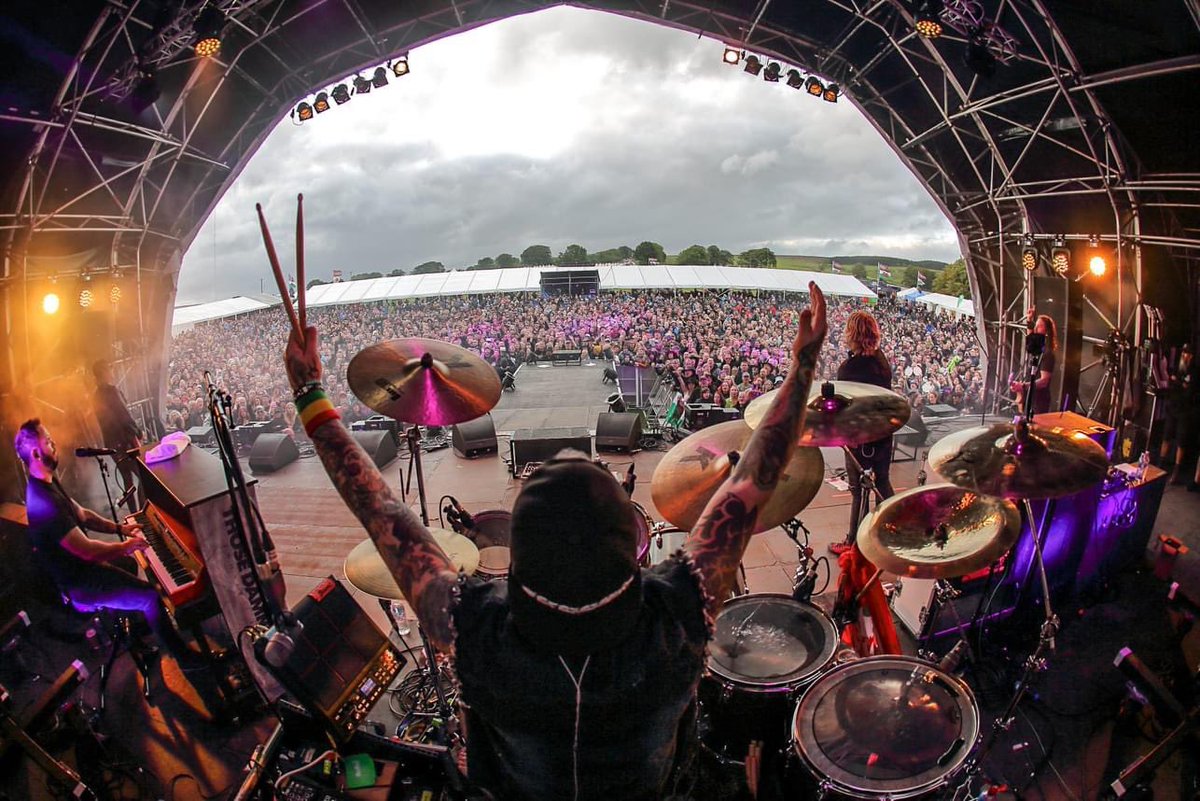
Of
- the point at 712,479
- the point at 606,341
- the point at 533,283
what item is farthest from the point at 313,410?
the point at 533,283

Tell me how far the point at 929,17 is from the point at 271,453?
9.75 m

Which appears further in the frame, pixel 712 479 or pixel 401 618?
pixel 401 618

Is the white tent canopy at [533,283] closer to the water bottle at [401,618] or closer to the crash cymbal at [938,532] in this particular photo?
the water bottle at [401,618]

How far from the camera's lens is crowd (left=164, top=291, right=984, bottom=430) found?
11.1m

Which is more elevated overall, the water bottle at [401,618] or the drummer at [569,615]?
the drummer at [569,615]

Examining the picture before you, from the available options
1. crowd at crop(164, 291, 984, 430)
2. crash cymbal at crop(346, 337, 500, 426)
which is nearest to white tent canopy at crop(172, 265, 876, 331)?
crowd at crop(164, 291, 984, 430)

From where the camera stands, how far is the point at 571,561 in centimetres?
87

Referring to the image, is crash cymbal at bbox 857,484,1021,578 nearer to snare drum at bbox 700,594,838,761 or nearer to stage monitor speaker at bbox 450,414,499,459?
snare drum at bbox 700,594,838,761

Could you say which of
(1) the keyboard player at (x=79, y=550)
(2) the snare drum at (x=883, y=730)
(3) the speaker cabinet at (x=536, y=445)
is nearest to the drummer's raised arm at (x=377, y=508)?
(2) the snare drum at (x=883, y=730)

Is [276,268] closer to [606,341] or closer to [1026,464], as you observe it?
[1026,464]

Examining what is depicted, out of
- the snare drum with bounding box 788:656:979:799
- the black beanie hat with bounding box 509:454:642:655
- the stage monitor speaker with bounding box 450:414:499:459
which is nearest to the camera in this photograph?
the black beanie hat with bounding box 509:454:642:655

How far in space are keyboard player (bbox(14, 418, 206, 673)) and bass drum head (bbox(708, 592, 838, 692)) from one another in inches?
148

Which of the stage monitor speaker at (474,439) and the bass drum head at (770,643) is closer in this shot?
the bass drum head at (770,643)

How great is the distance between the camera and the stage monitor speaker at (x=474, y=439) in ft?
27.1
